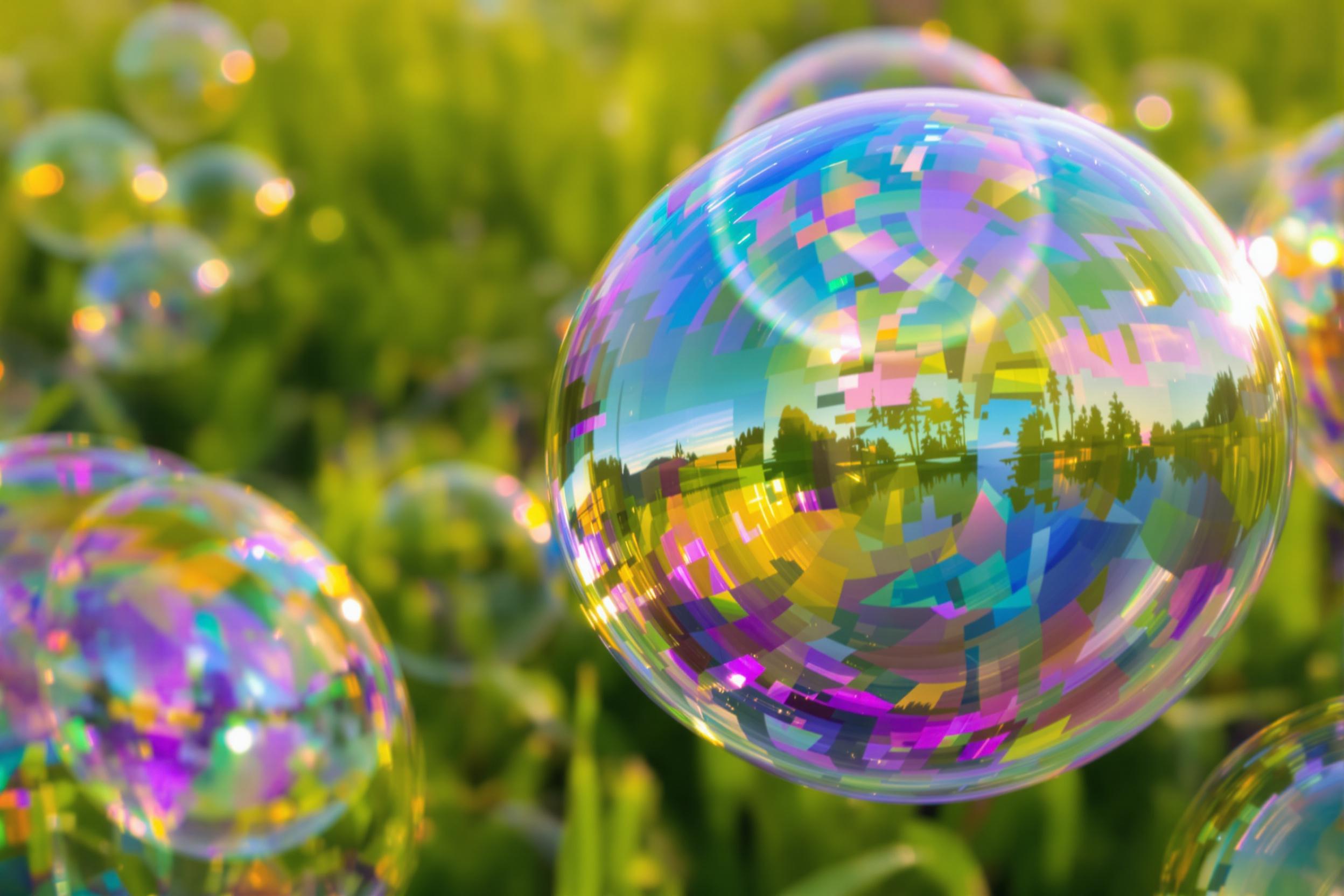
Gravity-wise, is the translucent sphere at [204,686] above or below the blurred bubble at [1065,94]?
below

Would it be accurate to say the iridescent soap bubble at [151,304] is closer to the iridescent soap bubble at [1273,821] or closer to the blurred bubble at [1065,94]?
the blurred bubble at [1065,94]

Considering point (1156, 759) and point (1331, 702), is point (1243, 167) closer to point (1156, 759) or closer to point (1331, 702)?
point (1156, 759)

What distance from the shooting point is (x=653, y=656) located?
0.60 m

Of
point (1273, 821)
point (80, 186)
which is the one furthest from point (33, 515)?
point (80, 186)

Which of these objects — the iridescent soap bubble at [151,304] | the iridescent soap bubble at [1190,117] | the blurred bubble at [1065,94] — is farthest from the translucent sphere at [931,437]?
the iridescent soap bubble at [1190,117]

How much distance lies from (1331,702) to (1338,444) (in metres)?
0.25

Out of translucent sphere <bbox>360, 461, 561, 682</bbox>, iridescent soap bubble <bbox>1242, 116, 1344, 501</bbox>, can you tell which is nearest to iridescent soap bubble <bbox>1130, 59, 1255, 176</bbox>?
iridescent soap bubble <bbox>1242, 116, 1344, 501</bbox>

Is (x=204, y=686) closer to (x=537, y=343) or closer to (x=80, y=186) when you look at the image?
(x=537, y=343)

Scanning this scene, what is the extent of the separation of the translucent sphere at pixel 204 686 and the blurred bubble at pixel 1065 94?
49.1 inches

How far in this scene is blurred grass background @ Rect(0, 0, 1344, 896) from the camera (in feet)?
3.59

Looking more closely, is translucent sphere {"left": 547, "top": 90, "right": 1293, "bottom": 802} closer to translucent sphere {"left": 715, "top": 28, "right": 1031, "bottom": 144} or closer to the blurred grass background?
the blurred grass background

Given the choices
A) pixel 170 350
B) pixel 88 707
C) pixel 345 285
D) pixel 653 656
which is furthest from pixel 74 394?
pixel 653 656

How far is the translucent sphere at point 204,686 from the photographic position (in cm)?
75

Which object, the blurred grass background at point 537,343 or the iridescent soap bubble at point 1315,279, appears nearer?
the iridescent soap bubble at point 1315,279
